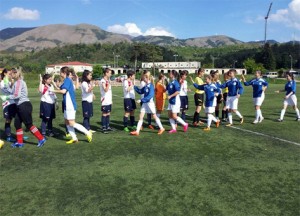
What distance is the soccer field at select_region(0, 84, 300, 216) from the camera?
14.3 feet

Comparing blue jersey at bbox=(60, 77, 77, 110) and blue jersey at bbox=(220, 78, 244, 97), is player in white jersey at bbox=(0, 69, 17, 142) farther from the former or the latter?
blue jersey at bbox=(220, 78, 244, 97)

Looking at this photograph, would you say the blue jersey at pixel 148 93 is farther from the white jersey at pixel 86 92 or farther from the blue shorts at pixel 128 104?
the white jersey at pixel 86 92

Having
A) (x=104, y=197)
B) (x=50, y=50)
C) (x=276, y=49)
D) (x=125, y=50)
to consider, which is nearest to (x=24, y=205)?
(x=104, y=197)

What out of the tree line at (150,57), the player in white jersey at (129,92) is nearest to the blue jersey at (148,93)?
the player in white jersey at (129,92)

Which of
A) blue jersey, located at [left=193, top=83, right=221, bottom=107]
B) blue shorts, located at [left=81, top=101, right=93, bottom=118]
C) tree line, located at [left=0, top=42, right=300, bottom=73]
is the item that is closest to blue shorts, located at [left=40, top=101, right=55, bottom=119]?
blue shorts, located at [left=81, top=101, right=93, bottom=118]

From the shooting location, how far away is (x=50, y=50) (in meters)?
189

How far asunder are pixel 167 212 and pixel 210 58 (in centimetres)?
15563

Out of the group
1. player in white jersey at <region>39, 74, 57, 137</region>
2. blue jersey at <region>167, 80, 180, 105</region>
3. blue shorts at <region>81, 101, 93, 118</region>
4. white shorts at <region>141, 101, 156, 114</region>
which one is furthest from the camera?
blue jersey at <region>167, 80, 180, 105</region>

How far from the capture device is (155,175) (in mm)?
5574

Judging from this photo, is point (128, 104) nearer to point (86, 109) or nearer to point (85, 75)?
point (86, 109)

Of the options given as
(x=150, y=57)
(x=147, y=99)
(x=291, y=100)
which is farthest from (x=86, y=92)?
(x=150, y=57)

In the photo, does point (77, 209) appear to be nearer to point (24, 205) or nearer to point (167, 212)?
point (24, 205)

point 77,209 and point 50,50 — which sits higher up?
point 50,50

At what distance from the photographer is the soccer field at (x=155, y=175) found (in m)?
4.35
